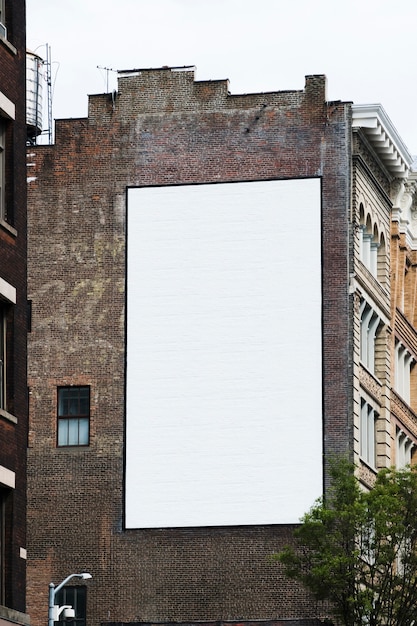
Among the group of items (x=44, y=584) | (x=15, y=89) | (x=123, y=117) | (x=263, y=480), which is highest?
(x=123, y=117)

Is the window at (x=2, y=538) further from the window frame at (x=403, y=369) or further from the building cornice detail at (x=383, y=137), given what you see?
the window frame at (x=403, y=369)

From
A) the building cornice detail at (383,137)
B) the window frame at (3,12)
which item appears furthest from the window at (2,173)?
the building cornice detail at (383,137)

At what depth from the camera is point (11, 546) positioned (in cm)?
3434

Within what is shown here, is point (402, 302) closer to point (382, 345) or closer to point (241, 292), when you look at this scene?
point (382, 345)

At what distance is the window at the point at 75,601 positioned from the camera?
5764 cm

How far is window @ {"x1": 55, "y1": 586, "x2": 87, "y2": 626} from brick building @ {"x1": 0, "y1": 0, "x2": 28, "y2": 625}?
22.8m

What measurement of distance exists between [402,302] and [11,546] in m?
37.1

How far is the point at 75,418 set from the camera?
195ft

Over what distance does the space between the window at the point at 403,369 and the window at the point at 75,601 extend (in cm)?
1626

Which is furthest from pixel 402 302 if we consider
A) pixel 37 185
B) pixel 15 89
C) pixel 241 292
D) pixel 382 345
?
pixel 15 89

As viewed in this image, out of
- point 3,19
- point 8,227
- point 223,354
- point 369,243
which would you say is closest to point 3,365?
point 8,227

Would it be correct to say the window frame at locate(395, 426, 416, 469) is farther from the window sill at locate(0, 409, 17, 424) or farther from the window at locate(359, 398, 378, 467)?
the window sill at locate(0, 409, 17, 424)

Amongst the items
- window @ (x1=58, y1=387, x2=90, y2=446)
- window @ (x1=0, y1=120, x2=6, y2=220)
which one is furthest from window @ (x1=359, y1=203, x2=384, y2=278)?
window @ (x1=0, y1=120, x2=6, y2=220)

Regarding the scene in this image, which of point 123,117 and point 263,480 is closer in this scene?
point 263,480
